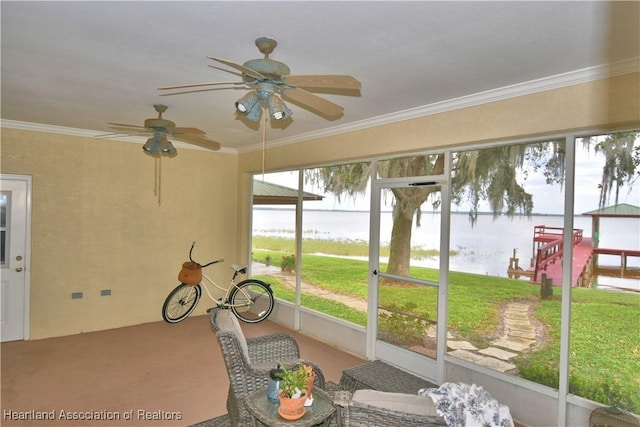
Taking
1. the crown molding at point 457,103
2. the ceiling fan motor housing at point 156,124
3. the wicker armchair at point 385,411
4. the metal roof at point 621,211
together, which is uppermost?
the crown molding at point 457,103

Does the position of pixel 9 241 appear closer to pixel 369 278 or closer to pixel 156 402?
pixel 156 402

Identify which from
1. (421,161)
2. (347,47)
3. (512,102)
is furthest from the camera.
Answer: (421,161)

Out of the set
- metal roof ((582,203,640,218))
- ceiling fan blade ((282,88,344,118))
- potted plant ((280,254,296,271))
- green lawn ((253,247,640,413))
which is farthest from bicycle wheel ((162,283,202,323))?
metal roof ((582,203,640,218))

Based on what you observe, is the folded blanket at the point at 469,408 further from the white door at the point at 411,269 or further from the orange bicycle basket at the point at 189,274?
the orange bicycle basket at the point at 189,274

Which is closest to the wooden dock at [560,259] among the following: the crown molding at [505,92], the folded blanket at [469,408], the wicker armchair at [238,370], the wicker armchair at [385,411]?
the crown molding at [505,92]

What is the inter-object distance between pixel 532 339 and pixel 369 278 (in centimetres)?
180

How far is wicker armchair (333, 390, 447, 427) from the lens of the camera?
172 centimetres

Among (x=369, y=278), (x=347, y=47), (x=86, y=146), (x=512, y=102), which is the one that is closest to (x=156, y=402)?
(x=369, y=278)

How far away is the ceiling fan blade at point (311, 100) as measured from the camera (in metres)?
2.32

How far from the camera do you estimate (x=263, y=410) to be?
1.99 meters

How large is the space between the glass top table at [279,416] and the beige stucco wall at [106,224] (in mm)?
4035

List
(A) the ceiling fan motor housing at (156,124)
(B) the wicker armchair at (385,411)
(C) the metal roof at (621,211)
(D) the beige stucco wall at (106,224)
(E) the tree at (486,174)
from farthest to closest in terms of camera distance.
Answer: (D) the beige stucco wall at (106,224) < (A) the ceiling fan motor housing at (156,124) < (E) the tree at (486,174) < (C) the metal roof at (621,211) < (B) the wicker armchair at (385,411)

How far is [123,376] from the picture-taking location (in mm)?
3701

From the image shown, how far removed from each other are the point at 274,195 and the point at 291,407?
435cm
